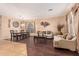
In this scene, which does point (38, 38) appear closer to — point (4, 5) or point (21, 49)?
point (21, 49)

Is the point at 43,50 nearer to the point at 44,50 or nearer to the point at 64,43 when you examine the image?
the point at 44,50

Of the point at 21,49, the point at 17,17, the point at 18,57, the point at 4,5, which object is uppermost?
the point at 4,5

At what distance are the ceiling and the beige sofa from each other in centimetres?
57

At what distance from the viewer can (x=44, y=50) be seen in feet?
9.60

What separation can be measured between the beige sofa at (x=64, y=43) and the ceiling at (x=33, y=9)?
575mm

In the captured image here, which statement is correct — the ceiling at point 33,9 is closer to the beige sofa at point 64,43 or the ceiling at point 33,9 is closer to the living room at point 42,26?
the living room at point 42,26

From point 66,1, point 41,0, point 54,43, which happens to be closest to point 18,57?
point 54,43

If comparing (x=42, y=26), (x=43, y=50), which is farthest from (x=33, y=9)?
(x=43, y=50)

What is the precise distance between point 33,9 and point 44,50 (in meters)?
0.98

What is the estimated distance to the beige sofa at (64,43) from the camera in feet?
9.57

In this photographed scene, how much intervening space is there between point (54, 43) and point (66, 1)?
101 centimetres

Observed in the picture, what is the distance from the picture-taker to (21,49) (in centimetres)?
291

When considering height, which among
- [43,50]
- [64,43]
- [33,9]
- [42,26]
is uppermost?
[33,9]

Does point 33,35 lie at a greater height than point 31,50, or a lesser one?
greater
